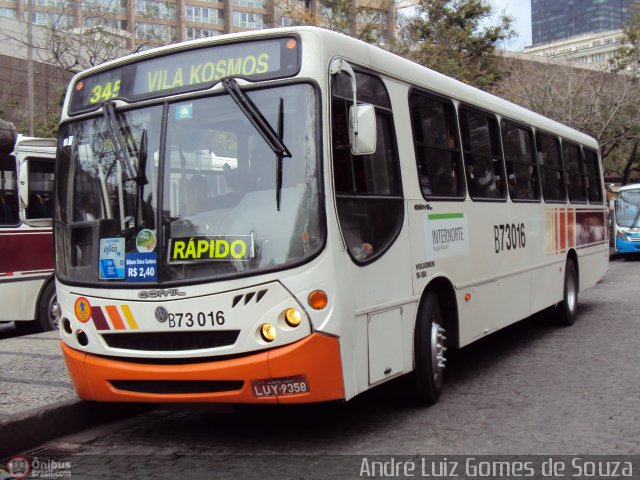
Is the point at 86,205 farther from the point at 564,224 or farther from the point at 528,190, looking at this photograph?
the point at 564,224

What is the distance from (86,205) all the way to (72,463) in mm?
1826

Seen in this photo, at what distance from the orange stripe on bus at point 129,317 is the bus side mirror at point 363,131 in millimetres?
1859

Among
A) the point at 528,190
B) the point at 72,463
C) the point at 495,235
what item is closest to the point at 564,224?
the point at 528,190

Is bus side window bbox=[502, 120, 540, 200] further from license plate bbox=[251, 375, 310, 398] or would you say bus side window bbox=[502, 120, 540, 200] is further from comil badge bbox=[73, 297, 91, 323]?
comil badge bbox=[73, 297, 91, 323]

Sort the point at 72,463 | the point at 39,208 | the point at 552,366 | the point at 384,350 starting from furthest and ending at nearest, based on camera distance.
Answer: the point at 39,208
the point at 552,366
the point at 384,350
the point at 72,463

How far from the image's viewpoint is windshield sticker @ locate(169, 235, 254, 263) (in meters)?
5.02

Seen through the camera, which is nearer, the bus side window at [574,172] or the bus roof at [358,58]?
the bus roof at [358,58]

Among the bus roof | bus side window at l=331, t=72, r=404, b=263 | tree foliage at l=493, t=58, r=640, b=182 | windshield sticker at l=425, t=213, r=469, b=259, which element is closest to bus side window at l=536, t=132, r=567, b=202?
the bus roof

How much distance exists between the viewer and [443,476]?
4.63m

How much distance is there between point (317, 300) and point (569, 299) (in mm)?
6940

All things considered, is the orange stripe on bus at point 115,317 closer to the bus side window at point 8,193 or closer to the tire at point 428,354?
the tire at point 428,354

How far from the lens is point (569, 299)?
10.9m

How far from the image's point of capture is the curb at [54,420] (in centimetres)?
537

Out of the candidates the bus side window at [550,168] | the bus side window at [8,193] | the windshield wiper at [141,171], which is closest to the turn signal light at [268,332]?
the windshield wiper at [141,171]
